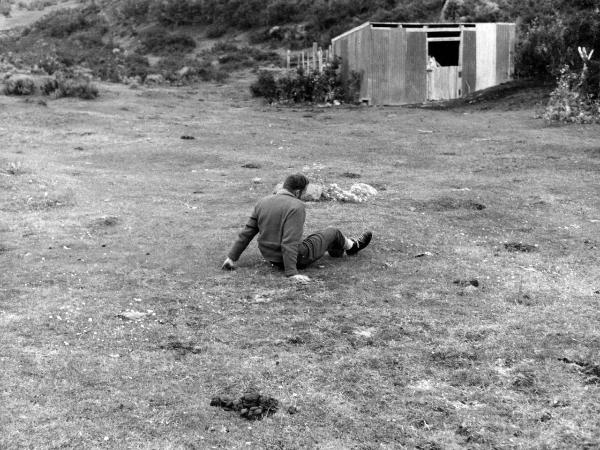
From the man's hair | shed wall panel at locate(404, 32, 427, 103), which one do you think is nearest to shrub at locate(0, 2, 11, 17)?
shed wall panel at locate(404, 32, 427, 103)

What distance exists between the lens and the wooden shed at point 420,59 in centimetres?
2452

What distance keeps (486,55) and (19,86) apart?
52.0ft

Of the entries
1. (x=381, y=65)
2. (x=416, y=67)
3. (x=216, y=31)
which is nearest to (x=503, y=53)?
(x=416, y=67)

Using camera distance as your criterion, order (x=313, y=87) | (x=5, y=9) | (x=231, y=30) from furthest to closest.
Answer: (x=5, y=9), (x=231, y=30), (x=313, y=87)

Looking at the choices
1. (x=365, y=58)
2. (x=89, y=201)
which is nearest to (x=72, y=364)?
(x=89, y=201)

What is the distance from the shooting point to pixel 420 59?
81.6 ft

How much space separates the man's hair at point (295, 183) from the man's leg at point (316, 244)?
0.51 meters

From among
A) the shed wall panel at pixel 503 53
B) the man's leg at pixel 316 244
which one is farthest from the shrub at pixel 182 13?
the man's leg at pixel 316 244

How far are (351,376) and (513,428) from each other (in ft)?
3.68

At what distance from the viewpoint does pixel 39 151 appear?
49.0 ft

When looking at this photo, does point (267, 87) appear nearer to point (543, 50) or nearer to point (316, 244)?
point (543, 50)

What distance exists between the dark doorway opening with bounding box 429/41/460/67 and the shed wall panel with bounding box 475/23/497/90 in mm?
1691

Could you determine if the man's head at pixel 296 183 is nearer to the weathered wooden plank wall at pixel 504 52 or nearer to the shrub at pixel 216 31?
the weathered wooden plank wall at pixel 504 52

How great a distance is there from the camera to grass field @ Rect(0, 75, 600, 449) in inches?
166
